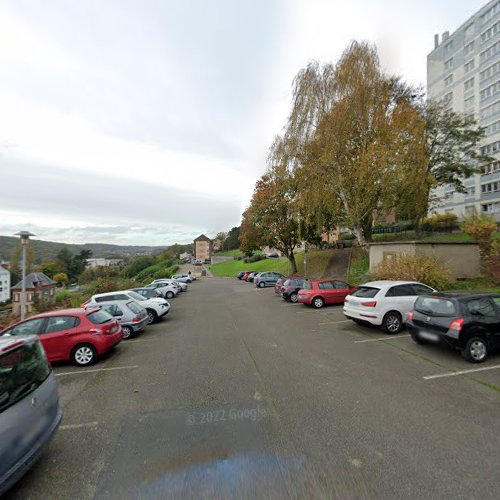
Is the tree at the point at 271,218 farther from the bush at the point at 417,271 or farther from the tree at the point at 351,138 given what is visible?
the bush at the point at 417,271

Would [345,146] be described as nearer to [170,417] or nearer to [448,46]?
[170,417]

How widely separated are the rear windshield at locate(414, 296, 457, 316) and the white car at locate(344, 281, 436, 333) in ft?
4.68

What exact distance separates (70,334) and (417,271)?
43.1 feet

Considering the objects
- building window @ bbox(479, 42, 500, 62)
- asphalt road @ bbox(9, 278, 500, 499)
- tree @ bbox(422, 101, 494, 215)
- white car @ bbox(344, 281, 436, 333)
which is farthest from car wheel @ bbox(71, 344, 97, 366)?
building window @ bbox(479, 42, 500, 62)

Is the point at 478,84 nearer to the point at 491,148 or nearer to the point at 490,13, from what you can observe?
the point at 490,13

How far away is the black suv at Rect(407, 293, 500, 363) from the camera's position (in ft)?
18.6

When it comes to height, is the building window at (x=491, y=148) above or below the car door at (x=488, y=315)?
above

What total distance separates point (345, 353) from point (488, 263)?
12.9 meters

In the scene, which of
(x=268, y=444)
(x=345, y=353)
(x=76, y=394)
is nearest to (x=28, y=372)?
(x=76, y=394)

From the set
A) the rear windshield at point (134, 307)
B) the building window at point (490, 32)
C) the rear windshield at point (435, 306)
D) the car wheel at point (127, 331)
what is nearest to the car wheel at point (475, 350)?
the rear windshield at point (435, 306)

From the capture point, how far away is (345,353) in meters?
6.64

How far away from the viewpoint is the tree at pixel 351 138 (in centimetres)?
1698

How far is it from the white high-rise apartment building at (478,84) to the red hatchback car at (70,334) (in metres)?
48.4

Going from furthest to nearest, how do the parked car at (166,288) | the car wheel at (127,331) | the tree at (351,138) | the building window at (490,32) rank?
the building window at (490,32), the parked car at (166,288), the tree at (351,138), the car wheel at (127,331)
